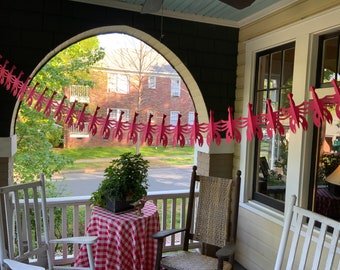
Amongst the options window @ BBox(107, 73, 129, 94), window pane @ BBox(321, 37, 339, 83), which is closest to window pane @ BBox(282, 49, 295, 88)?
window pane @ BBox(321, 37, 339, 83)

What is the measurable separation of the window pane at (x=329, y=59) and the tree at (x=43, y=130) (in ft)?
12.2

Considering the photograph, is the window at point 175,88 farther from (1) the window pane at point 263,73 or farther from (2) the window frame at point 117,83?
(1) the window pane at point 263,73


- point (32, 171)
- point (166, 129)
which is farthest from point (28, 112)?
point (166, 129)

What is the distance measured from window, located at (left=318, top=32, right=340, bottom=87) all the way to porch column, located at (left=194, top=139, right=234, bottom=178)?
45.2 inches

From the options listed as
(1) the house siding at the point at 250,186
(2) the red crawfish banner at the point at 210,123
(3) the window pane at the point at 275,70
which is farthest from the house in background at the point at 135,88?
(2) the red crawfish banner at the point at 210,123

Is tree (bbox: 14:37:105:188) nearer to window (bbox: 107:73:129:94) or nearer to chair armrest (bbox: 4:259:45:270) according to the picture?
window (bbox: 107:73:129:94)

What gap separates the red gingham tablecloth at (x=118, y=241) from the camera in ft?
6.83

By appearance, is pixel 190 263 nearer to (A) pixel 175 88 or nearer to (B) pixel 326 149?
(B) pixel 326 149

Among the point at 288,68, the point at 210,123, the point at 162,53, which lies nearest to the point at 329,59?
the point at 288,68

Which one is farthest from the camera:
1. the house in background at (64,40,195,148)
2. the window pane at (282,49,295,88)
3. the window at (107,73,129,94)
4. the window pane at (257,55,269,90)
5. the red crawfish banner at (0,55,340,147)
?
the window at (107,73,129,94)

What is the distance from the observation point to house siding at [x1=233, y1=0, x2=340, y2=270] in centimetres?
231

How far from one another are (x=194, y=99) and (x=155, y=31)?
0.83 m

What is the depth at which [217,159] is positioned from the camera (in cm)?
308

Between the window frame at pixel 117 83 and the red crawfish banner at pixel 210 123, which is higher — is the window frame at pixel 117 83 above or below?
above
